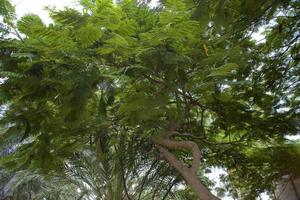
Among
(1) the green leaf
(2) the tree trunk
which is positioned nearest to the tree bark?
(2) the tree trunk

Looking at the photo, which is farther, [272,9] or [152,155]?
[152,155]

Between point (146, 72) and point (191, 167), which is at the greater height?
point (191, 167)

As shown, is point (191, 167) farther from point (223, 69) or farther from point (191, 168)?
point (223, 69)

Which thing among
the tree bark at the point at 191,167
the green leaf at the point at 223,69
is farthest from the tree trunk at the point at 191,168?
the green leaf at the point at 223,69

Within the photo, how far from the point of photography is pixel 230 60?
2.75 m

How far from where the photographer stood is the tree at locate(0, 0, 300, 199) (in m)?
2.23

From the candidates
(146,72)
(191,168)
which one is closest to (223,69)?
(146,72)

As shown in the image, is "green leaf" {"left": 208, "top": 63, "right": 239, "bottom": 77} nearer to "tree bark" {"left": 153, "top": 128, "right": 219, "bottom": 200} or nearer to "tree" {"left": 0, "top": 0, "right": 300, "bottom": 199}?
"tree" {"left": 0, "top": 0, "right": 300, "bottom": 199}

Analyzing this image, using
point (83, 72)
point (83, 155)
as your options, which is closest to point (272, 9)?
point (83, 72)

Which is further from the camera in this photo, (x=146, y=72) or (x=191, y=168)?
(x=191, y=168)

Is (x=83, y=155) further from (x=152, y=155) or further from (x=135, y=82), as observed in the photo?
(x=135, y=82)

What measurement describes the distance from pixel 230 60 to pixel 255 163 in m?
3.22

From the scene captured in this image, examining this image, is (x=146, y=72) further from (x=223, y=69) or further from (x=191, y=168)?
(x=191, y=168)

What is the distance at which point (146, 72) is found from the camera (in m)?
2.54
